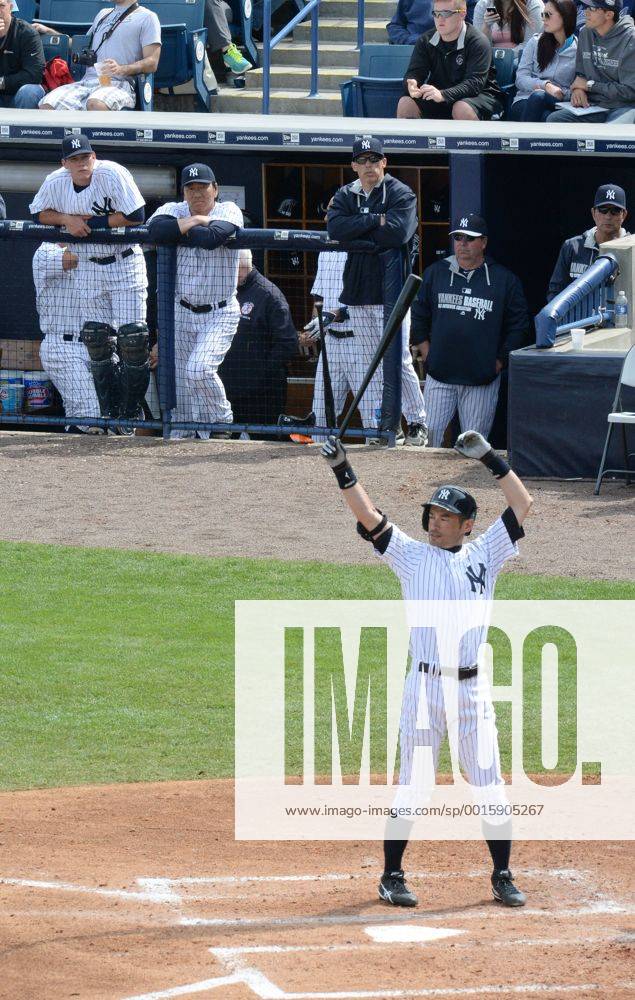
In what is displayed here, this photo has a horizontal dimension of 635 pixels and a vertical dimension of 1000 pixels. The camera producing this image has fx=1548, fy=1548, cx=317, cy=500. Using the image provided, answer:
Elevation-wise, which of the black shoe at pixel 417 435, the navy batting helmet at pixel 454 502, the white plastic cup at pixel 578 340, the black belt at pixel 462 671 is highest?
the navy batting helmet at pixel 454 502

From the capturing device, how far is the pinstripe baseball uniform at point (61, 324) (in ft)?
39.3

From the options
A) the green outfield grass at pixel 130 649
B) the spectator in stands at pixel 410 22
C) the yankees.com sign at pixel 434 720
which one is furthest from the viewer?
the spectator in stands at pixel 410 22

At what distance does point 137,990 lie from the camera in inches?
184

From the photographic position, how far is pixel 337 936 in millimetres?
5133

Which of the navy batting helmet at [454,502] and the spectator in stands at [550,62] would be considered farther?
the spectator in stands at [550,62]

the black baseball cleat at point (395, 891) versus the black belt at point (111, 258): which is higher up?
the black belt at point (111, 258)

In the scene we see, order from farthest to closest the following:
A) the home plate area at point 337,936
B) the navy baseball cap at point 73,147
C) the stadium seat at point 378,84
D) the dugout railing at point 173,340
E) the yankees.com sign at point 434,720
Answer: the stadium seat at point 378,84, the navy baseball cap at point 73,147, the dugout railing at point 173,340, the yankees.com sign at point 434,720, the home plate area at point 337,936

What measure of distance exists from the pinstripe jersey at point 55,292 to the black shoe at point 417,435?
2.71 meters

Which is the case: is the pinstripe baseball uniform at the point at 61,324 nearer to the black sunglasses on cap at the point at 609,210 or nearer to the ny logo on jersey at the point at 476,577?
the black sunglasses on cap at the point at 609,210

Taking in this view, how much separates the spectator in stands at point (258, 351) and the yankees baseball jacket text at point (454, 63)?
99.9 inches

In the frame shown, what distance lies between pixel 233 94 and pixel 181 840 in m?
11.6

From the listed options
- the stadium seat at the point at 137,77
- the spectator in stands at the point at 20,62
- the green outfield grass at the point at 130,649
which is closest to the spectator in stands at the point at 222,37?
the stadium seat at the point at 137,77

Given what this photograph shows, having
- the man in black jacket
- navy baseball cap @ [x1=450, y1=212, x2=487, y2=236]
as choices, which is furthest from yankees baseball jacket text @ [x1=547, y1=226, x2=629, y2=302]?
the man in black jacket

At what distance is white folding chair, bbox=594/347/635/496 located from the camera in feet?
33.7
